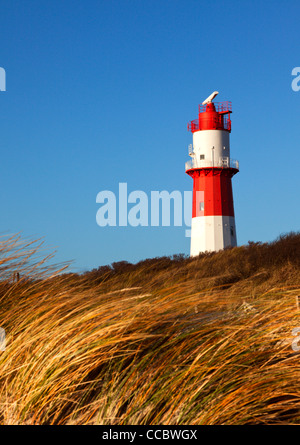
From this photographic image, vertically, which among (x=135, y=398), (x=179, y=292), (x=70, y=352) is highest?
(x=179, y=292)

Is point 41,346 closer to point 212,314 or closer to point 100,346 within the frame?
point 100,346

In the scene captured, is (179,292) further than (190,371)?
Yes

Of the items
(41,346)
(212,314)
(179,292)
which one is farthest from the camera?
(179,292)

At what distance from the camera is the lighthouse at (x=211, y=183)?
2355cm

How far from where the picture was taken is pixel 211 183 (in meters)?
24.0

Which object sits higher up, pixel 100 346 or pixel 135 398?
pixel 100 346

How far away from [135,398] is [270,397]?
0.71m

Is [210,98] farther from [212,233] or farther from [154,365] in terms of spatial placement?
[154,365]

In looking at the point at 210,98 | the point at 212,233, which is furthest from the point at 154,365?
the point at 210,98

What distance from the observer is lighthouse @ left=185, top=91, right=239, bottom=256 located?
23.5m

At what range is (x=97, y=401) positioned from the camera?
2455mm

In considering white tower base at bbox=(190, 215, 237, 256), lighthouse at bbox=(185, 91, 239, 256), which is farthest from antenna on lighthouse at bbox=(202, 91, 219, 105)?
white tower base at bbox=(190, 215, 237, 256)
